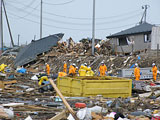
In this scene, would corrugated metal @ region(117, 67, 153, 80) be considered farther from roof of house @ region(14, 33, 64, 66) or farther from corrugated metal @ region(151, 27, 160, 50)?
roof of house @ region(14, 33, 64, 66)

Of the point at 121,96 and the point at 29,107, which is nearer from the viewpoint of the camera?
the point at 29,107

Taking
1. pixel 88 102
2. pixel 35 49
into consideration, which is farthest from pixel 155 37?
pixel 88 102

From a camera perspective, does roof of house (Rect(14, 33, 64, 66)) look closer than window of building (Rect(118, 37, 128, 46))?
Yes

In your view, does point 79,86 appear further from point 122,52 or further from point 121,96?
point 122,52

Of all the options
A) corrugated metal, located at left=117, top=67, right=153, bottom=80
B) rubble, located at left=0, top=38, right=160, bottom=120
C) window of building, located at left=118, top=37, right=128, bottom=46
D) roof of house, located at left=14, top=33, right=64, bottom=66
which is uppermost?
window of building, located at left=118, top=37, right=128, bottom=46

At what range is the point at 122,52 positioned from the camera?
109ft

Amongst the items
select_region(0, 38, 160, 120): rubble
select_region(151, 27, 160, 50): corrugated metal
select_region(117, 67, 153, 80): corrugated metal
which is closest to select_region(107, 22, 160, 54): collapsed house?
select_region(151, 27, 160, 50): corrugated metal

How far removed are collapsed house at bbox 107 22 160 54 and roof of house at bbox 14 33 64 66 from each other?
25.5 feet

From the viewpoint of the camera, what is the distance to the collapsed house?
30462 millimetres

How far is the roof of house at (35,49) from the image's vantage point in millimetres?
31627

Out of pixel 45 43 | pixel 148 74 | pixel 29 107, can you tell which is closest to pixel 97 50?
pixel 45 43

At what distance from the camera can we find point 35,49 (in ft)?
107

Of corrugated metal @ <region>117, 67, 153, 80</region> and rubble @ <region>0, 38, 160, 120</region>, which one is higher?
corrugated metal @ <region>117, 67, 153, 80</region>

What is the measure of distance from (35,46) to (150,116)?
2709cm
